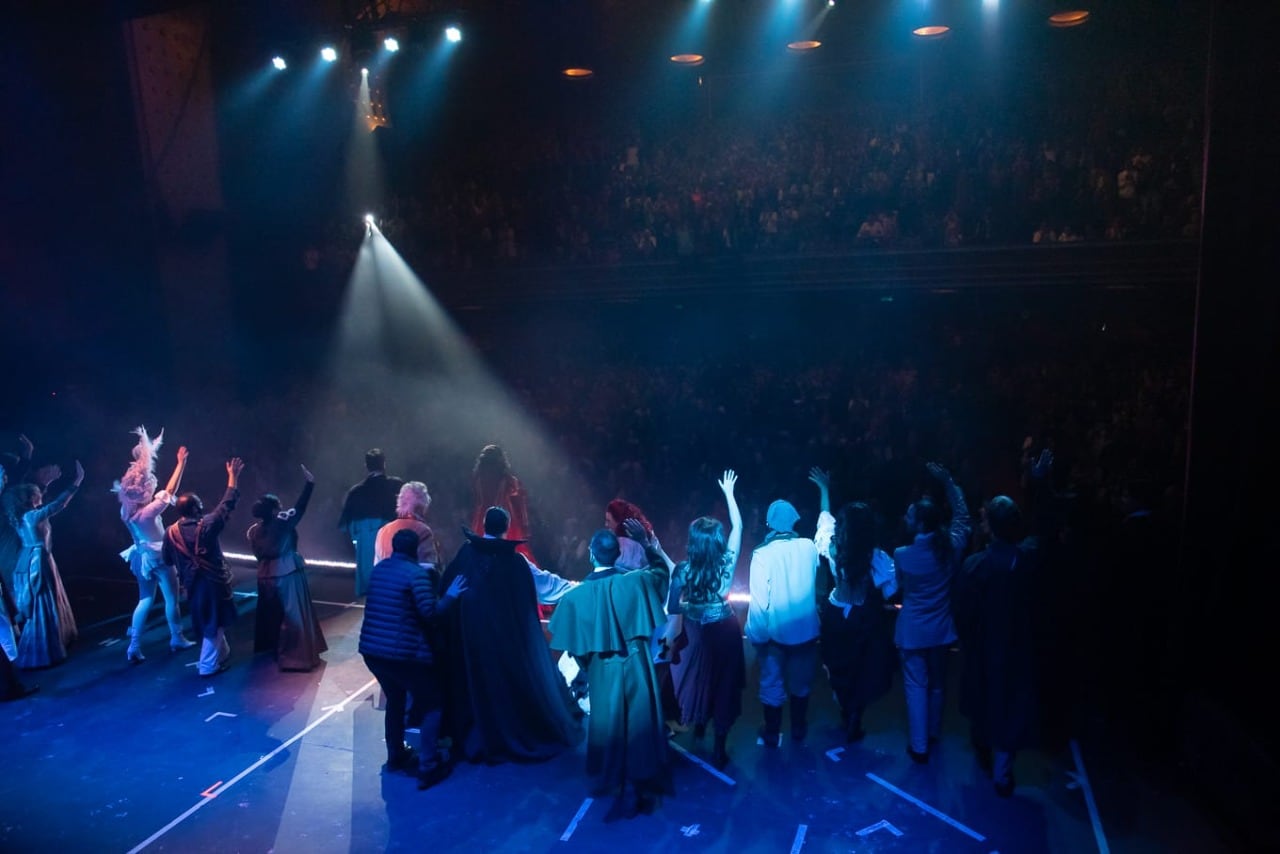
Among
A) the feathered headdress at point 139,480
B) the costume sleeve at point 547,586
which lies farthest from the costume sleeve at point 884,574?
the feathered headdress at point 139,480

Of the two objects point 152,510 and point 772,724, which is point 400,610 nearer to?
point 772,724

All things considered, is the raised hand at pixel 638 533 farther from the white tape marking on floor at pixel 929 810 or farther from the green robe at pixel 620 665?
the white tape marking on floor at pixel 929 810

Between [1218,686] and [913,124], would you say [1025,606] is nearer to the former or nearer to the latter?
[1218,686]

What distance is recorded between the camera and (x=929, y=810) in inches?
158

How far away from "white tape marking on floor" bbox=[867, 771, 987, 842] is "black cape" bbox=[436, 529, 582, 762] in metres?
1.72

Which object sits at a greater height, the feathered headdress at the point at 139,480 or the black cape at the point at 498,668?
the feathered headdress at the point at 139,480

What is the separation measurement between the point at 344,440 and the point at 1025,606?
328 inches

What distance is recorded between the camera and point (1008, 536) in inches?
157

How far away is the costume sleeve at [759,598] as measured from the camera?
4328 mm

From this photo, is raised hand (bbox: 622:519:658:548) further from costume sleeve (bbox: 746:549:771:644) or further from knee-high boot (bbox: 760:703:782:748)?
knee-high boot (bbox: 760:703:782:748)

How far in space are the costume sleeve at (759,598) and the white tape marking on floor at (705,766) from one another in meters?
0.77

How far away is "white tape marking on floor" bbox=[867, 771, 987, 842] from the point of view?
12.6 feet

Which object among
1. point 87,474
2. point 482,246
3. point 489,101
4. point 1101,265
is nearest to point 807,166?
point 1101,265

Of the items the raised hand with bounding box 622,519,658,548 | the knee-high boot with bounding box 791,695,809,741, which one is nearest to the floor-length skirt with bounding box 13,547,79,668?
the raised hand with bounding box 622,519,658,548
